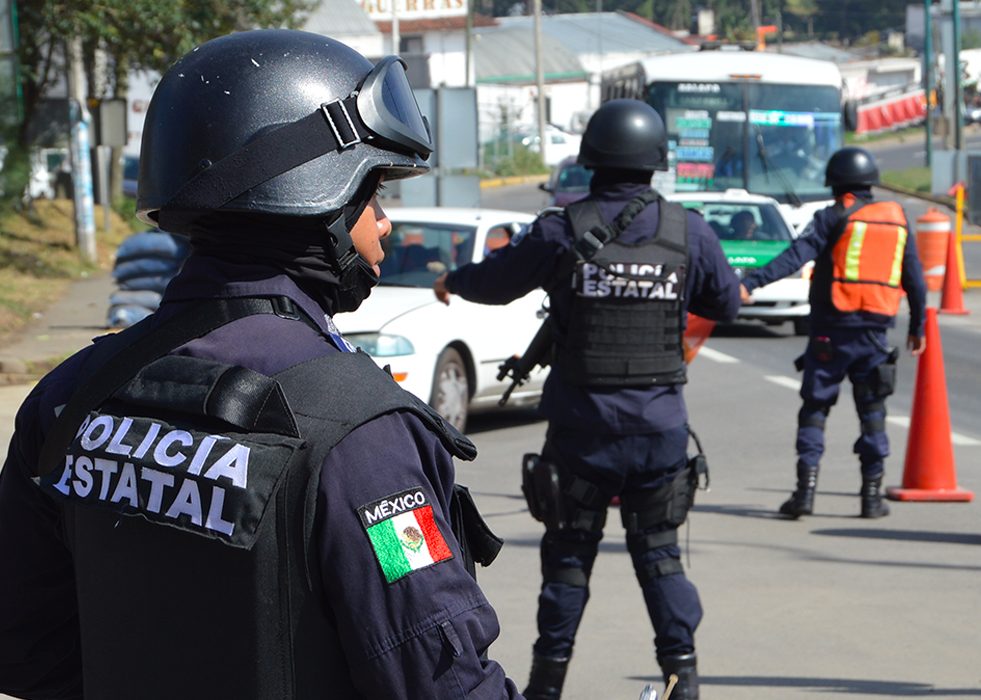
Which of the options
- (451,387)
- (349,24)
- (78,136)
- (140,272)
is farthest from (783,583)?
(349,24)

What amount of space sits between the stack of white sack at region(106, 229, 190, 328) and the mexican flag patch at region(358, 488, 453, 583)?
1328 centimetres

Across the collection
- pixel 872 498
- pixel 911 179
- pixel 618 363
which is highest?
pixel 618 363

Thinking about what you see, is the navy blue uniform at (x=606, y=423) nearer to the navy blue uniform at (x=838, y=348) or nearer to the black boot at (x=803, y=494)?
the navy blue uniform at (x=838, y=348)

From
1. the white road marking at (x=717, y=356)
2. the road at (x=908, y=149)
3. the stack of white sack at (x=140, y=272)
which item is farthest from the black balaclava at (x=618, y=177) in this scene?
the road at (x=908, y=149)

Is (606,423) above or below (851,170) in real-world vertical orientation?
below

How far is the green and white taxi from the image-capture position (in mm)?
16188

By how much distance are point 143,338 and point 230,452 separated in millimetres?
271

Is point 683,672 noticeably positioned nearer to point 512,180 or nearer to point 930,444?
point 930,444

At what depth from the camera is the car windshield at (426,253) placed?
1090cm

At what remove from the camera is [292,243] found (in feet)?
6.44

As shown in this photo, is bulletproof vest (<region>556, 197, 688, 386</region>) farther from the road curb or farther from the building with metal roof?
the building with metal roof

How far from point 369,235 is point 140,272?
43.4ft

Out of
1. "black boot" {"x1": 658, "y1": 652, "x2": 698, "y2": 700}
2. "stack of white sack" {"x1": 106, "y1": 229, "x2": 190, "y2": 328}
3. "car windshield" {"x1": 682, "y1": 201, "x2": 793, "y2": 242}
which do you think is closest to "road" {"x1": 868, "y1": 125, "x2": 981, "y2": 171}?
"car windshield" {"x1": 682, "y1": 201, "x2": 793, "y2": 242}

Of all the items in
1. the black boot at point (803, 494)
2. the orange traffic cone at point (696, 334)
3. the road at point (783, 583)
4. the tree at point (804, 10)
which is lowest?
the road at point (783, 583)
